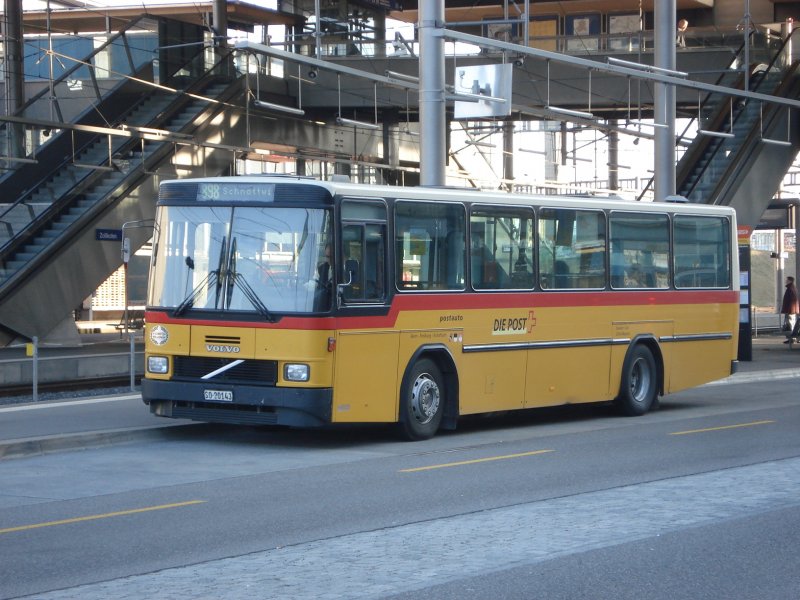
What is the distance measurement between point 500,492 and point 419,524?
1.77 m

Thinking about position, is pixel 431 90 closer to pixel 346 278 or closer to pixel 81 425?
pixel 346 278

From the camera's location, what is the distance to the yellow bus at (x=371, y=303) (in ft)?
45.2

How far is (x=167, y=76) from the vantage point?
33531mm

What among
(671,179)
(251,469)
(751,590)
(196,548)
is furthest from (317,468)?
(671,179)

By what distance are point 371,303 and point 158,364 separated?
8.12 ft

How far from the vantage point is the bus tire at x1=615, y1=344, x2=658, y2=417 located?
1831cm

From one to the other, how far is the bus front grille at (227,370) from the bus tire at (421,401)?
64.4 inches

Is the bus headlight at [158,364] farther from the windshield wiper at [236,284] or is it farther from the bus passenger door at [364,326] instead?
the bus passenger door at [364,326]

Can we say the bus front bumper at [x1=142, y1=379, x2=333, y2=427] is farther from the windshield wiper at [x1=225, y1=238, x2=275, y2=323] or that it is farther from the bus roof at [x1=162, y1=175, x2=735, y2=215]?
the bus roof at [x1=162, y1=175, x2=735, y2=215]

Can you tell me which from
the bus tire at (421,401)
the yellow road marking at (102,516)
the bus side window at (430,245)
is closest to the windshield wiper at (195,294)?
the bus side window at (430,245)

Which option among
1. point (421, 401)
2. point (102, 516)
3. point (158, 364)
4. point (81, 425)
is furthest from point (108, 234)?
point (102, 516)

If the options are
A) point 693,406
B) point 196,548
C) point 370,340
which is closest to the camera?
point 196,548

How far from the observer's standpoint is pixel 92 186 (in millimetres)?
32125

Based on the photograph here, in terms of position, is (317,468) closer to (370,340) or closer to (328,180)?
(370,340)
